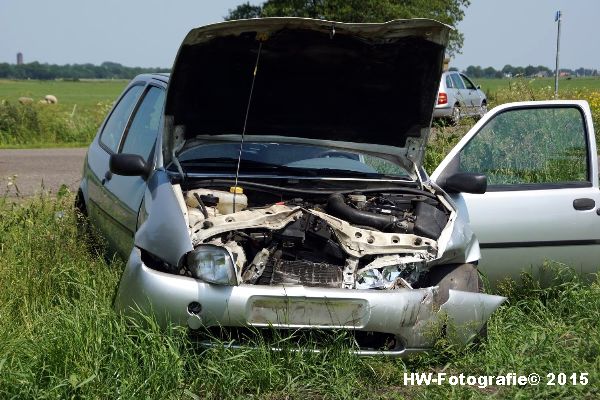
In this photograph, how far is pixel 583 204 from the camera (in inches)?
239

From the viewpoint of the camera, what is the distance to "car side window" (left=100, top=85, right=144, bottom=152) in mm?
7059

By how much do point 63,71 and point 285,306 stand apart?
6220 inches

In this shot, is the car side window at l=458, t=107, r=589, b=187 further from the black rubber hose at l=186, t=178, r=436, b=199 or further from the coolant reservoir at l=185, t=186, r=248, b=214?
the coolant reservoir at l=185, t=186, r=248, b=214

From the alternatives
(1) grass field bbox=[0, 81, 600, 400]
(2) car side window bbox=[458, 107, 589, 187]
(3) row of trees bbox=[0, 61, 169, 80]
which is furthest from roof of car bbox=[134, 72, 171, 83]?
(3) row of trees bbox=[0, 61, 169, 80]

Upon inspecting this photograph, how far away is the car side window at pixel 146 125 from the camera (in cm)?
633

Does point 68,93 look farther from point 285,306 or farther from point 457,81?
point 285,306

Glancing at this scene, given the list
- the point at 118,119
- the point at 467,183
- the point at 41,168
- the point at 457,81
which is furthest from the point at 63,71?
the point at 467,183

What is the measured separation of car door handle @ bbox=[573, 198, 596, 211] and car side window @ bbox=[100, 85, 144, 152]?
341 centimetres

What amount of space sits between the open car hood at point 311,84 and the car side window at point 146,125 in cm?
61

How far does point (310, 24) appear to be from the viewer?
5273mm

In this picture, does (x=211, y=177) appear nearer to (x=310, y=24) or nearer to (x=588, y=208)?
(x=310, y=24)

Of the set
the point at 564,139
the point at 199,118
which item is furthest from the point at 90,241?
the point at 564,139

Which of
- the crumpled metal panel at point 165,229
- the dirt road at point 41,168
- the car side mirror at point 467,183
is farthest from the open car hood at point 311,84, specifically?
the dirt road at point 41,168

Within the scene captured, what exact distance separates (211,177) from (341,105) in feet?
3.59
